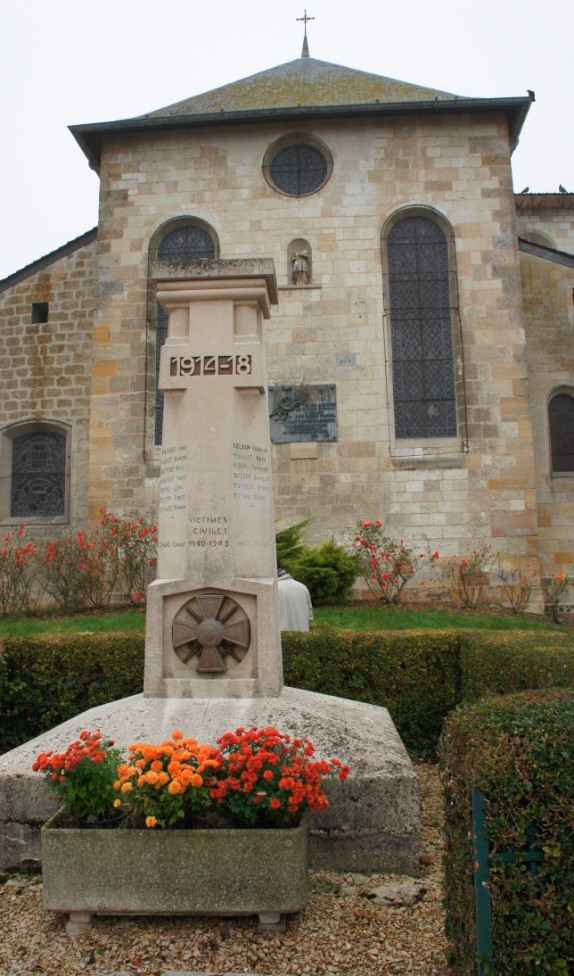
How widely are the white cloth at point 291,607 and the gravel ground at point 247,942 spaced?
330 cm

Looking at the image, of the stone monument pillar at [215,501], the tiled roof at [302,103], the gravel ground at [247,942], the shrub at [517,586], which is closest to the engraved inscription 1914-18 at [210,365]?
the stone monument pillar at [215,501]

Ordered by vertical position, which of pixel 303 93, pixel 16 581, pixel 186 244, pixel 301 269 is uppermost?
pixel 303 93

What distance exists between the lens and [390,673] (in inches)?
268

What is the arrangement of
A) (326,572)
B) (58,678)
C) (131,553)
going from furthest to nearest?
(131,553), (326,572), (58,678)

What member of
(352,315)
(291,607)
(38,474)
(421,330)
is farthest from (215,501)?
(38,474)

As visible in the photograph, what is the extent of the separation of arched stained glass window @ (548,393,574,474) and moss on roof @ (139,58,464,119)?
5.62 metres

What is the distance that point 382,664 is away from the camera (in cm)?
678

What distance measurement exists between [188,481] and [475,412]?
360 inches

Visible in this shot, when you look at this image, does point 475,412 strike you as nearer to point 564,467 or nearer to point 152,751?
point 564,467

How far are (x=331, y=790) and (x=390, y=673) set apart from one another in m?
2.57

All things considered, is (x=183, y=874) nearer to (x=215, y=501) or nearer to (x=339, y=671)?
(x=215, y=501)

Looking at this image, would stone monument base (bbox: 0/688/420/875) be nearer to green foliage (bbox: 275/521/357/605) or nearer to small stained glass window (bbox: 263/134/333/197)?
green foliage (bbox: 275/521/357/605)

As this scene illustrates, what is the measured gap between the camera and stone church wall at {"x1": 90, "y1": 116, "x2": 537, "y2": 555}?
13.3 meters

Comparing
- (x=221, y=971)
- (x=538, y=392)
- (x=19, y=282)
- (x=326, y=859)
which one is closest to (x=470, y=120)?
(x=538, y=392)
